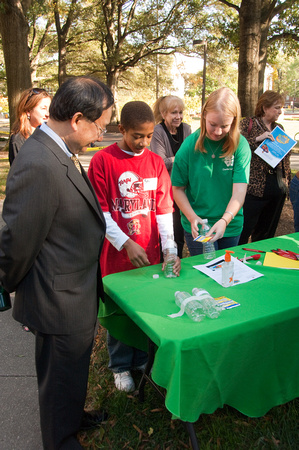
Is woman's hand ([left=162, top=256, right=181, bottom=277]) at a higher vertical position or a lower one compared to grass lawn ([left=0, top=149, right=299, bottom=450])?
higher

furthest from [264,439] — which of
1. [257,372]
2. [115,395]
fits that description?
[115,395]

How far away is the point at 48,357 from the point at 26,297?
0.32 meters

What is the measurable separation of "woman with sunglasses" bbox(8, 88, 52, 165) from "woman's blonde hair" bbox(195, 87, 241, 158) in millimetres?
1421

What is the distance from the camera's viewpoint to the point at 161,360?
4.96ft

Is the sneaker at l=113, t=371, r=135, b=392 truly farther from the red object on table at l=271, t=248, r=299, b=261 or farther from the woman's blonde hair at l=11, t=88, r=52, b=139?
the woman's blonde hair at l=11, t=88, r=52, b=139

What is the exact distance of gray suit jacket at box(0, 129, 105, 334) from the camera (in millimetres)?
1396

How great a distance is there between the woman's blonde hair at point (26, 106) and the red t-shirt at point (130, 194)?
3.85 feet

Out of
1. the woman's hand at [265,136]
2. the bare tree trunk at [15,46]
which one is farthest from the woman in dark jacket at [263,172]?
the bare tree trunk at [15,46]

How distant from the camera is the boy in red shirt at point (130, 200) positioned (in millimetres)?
2145

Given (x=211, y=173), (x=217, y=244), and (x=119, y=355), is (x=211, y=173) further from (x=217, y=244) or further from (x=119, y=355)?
(x=119, y=355)

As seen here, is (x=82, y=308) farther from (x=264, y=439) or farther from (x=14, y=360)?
(x=14, y=360)

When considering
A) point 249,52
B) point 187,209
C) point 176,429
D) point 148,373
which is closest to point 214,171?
point 187,209

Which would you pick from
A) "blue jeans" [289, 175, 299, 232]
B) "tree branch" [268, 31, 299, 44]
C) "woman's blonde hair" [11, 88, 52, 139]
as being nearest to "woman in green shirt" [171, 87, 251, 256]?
"blue jeans" [289, 175, 299, 232]

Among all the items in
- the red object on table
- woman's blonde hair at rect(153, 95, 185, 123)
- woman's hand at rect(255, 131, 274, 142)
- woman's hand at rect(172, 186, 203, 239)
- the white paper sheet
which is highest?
woman's blonde hair at rect(153, 95, 185, 123)
